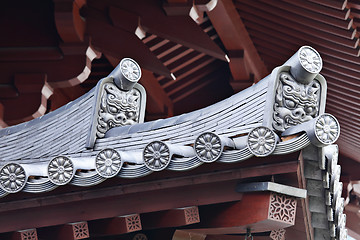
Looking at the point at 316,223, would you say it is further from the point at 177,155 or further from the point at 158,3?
the point at 158,3

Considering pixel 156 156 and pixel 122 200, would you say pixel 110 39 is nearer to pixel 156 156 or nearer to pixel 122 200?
pixel 122 200

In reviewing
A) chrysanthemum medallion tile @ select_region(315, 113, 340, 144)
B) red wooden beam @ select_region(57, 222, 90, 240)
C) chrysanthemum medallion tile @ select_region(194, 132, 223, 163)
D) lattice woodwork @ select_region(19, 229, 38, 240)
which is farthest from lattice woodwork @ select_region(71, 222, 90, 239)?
chrysanthemum medallion tile @ select_region(315, 113, 340, 144)

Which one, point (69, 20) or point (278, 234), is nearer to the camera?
point (278, 234)

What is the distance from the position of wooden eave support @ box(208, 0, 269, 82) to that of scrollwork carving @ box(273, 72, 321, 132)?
11.4 feet

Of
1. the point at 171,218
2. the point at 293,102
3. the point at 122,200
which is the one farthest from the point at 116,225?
the point at 293,102

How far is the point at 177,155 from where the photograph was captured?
4.35 metres

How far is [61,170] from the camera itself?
14.9 feet

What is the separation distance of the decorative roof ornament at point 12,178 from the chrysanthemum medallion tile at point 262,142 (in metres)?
1.36

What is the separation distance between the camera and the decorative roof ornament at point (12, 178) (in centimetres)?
461

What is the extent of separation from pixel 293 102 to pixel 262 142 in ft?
1.13

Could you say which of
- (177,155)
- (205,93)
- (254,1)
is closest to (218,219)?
(177,155)

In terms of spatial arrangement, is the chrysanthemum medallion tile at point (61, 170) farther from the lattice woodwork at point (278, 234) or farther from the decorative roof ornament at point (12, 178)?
the lattice woodwork at point (278, 234)

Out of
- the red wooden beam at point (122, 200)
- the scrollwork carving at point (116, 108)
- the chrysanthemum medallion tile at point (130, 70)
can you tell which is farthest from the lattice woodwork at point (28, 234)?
the chrysanthemum medallion tile at point (130, 70)

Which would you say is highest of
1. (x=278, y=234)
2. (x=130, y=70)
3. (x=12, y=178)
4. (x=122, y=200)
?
(x=130, y=70)
